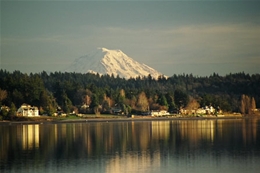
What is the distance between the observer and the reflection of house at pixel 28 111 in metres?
138

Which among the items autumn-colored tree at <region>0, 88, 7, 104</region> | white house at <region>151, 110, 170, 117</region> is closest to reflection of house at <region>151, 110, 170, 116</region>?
white house at <region>151, 110, 170, 117</region>

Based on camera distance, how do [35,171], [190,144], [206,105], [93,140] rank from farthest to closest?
[206,105] < [93,140] < [190,144] < [35,171]

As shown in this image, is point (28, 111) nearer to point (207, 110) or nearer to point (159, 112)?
point (159, 112)

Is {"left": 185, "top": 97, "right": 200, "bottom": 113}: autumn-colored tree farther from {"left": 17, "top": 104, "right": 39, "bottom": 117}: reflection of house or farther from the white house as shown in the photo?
{"left": 17, "top": 104, "right": 39, "bottom": 117}: reflection of house

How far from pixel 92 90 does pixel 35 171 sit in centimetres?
13343

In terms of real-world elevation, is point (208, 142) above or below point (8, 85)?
below

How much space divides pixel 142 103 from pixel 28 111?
43.3 meters

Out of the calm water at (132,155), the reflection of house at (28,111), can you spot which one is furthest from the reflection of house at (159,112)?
the calm water at (132,155)

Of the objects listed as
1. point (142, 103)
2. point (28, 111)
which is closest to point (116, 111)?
point (142, 103)

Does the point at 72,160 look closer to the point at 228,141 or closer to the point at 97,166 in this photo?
the point at 97,166

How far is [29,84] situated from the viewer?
146 m

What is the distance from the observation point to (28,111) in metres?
140

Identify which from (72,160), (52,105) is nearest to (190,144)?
(72,160)

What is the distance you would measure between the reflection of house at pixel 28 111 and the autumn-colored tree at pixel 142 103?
39.0 metres
